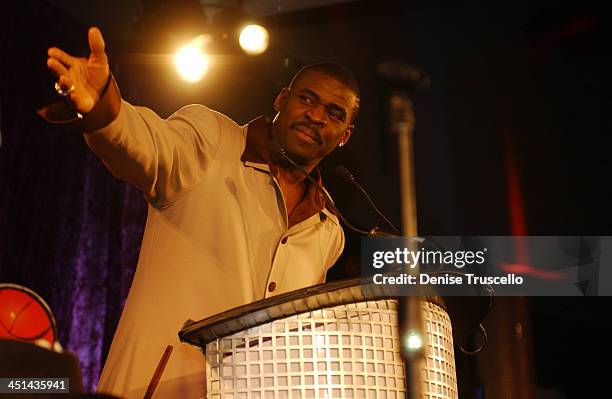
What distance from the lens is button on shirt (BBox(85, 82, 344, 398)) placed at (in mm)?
2107

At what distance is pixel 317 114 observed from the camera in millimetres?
2553

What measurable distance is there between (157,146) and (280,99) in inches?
22.4

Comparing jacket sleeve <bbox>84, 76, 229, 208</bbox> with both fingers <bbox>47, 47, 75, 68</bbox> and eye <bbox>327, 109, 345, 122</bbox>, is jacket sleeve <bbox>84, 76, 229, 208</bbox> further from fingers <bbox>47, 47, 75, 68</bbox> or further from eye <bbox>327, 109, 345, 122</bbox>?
eye <bbox>327, 109, 345, 122</bbox>

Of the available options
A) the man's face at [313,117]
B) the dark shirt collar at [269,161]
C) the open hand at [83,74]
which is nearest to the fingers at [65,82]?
the open hand at [83,74]

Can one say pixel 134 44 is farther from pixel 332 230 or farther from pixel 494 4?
pixel 494 4

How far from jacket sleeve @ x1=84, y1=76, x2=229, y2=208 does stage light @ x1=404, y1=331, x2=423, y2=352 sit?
1003 millimetres

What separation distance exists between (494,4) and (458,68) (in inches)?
13.9

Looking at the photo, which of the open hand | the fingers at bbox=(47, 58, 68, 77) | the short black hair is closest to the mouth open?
the short black hair

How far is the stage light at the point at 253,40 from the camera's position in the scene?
10.7 ft

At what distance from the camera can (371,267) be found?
8.22 feet

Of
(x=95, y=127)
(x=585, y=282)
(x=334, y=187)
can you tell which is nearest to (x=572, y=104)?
(x=585, y=282)

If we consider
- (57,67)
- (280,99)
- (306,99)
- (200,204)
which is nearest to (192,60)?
(280,99)

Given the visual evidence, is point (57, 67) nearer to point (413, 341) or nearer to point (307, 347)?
point (307, 347)

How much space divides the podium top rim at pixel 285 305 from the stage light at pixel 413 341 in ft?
0.48
